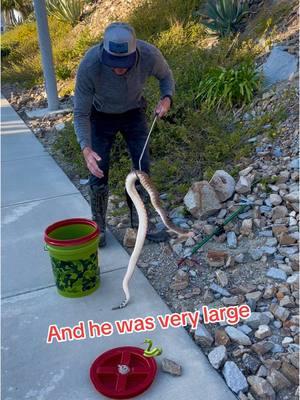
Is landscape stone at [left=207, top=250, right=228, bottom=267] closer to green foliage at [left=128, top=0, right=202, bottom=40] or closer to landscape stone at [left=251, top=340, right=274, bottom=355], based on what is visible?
landscape stone at [left=251, top=340, right=274, bottom=355]

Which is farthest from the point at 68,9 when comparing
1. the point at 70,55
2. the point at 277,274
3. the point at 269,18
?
the point at 277,274

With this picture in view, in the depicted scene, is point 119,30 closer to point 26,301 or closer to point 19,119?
point 26,301

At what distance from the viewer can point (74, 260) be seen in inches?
130

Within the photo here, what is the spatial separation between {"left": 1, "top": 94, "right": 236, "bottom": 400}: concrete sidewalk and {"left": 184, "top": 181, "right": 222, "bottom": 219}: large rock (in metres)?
0.70

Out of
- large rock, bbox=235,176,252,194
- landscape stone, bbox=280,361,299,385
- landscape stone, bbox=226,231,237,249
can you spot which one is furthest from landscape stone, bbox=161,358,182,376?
large rock, bbox=235,176,252,194

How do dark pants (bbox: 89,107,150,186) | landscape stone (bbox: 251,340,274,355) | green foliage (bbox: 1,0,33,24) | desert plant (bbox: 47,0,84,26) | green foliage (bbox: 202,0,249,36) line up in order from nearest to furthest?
landscape stone (bbox: 251,340,274,355) < dark pants (bbox: 89,107,150,186) < green foliage (bbox: 202,0,249,36) < desert plant (bbox: 47,0,84,26) < green foliage (bbox: 1,0,33,24)

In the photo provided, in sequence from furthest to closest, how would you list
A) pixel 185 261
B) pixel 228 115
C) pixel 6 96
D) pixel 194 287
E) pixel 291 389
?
pixel 6 96
pixel 228 115
pixel 185 261
pixel 194 287
pixel 291 389

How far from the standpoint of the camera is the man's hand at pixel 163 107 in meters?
3.45

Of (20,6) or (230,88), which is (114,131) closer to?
(230,88)

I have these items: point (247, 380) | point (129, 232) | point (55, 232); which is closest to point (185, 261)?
point (129, 232)

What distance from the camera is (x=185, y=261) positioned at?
3.68 m

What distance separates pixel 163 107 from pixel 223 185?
3.44ft

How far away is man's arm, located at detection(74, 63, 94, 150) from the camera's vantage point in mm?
3336

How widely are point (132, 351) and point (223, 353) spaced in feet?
1.67
